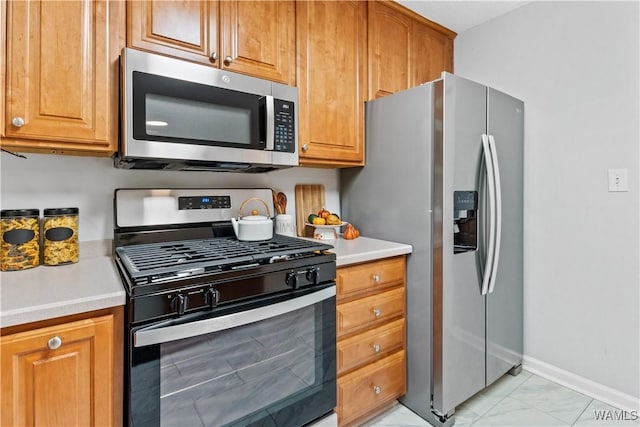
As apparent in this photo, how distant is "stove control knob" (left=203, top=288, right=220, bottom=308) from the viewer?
1070mm

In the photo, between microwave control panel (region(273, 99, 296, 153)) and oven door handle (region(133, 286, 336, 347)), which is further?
microwave control panel (region(273, 99, 296, 153))

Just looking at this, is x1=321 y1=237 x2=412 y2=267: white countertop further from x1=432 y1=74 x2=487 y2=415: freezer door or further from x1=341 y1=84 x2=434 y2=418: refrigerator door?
x1=432 y1=74 x2=487 y2=415: freezer door

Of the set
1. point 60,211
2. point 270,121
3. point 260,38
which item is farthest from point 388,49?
point 60,211

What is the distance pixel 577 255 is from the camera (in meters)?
1.95

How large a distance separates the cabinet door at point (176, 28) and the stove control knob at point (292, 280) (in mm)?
982

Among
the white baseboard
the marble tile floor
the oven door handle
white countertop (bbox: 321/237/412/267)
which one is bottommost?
the marble tile floor

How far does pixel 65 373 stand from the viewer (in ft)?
3.06

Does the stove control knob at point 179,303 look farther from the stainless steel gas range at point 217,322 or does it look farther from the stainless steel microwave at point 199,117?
the stainless steel microwave at point 199,117

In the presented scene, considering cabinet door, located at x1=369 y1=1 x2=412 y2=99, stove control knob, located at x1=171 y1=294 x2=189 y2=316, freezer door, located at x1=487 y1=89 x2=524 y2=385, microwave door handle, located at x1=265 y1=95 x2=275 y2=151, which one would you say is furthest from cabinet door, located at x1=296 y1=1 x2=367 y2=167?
stove control knob, located at x1=171 y1=294 x2=189 y2=316

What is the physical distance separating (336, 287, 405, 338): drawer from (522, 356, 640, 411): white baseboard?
1.08 m

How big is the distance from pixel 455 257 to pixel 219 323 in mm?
1179

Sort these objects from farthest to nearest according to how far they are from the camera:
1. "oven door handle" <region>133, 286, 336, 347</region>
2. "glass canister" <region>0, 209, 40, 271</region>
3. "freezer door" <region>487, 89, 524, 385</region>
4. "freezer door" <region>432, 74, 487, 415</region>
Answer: "freezer door" <region>487, 89, 524, 385</region>, "freezer door" <region>432, 74, 487, 415</region>, "glass canister" <region>0, 209, 40, 271</region>, "oven door handle" <region>133, 286, 336, 347</region>

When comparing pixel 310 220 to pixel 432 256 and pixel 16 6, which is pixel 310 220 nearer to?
pixel 432 256

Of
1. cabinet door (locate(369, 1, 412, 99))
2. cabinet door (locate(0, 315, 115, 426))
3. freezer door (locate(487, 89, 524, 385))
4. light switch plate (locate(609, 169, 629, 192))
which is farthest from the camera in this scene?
cabinet door (locate(369, 1, 412, 99))
